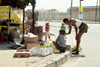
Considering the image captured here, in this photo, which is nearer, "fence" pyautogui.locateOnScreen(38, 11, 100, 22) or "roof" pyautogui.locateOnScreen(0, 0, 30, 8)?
"roof" pyautogui.locateOnScreen(0, 0, 30, 8)

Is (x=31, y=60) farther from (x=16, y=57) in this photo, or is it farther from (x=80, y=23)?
(x=80, y=23)

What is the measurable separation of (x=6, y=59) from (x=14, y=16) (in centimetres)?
912

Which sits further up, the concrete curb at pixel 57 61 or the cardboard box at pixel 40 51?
the cardboard box at pixel 40 51

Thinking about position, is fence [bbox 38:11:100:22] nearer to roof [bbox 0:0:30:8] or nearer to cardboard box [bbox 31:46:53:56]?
roof [bbox 0:0:30:8]

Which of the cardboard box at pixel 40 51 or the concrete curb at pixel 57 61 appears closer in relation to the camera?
the concrete curb at pixel 57 61

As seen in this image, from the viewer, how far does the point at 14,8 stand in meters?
9.41

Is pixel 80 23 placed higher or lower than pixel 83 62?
higher

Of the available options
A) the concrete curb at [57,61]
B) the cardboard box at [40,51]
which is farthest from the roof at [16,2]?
the concrete curb at [57,61]

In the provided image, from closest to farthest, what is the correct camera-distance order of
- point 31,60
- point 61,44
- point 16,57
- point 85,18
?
point 31,60 → point 16,57 → point 61,44 → point 85,18

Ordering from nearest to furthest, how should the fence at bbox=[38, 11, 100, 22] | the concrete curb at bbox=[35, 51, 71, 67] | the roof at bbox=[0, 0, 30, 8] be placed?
the concrete curb at bbox=[35, 51, 71, 67] < the roof at bbox=[0, 0, 30, 8] < the fence at bbox=[38, 11, 100, 22]

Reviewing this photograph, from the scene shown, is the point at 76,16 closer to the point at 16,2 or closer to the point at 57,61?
the point at 16,2

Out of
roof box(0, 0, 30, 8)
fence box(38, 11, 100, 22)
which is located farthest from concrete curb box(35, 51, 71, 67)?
fence box(38, 11, 100, 22)

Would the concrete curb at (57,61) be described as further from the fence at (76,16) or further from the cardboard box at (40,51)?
the fence at (76,16)

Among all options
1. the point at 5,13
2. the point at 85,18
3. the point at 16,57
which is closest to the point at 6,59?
the point at 16,57
